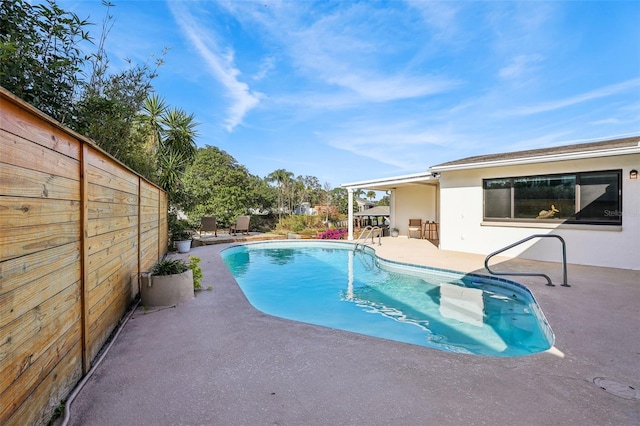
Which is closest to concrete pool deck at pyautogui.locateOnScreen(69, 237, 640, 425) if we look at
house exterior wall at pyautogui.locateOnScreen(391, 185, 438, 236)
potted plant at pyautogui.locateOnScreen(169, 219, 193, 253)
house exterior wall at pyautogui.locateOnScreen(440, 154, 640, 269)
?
house exterior wall at pyautogui.locateOnScreen(440, 154, 640, 269)

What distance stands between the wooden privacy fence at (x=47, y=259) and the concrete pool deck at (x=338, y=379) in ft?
1.10

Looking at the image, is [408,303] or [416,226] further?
[416,226]

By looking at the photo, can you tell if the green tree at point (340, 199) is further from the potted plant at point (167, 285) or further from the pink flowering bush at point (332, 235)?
the potted plant at point (167, 285)

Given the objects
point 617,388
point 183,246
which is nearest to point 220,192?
point 183,246

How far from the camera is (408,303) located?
222 inches

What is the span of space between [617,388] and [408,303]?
346 cm

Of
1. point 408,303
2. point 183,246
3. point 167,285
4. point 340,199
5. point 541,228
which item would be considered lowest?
point 408,303

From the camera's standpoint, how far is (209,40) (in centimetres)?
988

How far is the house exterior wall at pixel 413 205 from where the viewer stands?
46.3 ft

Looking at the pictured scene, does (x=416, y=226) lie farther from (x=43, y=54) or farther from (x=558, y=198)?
(x=43, y=54)

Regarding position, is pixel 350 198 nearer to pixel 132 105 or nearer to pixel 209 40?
pixel 209 40

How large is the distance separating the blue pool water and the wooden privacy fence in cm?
320

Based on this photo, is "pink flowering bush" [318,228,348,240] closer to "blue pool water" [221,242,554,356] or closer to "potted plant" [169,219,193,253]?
"blue pool water" [221,242,554,356]

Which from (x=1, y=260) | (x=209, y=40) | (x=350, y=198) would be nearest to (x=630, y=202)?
(x=350, y=198)
